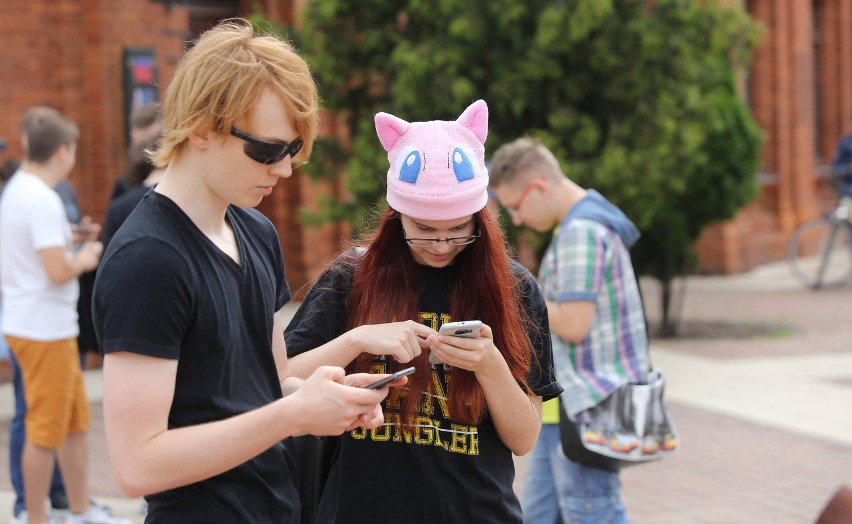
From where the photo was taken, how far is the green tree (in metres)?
8.43

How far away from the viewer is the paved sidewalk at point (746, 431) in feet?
20.9

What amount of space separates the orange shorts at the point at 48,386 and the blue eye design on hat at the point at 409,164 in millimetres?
3513

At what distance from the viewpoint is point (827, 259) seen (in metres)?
15.7

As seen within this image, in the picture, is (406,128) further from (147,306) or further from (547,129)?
(547,129)

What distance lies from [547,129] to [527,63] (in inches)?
25.5

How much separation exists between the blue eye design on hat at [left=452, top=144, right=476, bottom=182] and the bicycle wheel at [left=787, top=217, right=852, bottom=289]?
13655 mm

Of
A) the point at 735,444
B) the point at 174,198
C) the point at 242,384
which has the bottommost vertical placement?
the point at 735,444

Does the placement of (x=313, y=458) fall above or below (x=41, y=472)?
above

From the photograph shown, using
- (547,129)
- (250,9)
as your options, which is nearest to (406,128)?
(547,129)

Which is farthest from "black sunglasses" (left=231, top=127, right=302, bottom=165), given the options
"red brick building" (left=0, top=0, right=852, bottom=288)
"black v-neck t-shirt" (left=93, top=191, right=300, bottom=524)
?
"red brick building" (left=0, top=0, right=852, bottom=288)

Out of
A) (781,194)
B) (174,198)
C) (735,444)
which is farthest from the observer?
(781,194)

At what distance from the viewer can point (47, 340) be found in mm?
5688

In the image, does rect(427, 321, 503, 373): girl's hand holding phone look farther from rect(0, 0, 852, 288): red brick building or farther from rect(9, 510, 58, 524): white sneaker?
rect(9, 510, 58, 524): white sneaker

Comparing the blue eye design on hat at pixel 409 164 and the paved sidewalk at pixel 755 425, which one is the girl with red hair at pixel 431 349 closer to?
the blue eye design on hat at pixel 409 164
